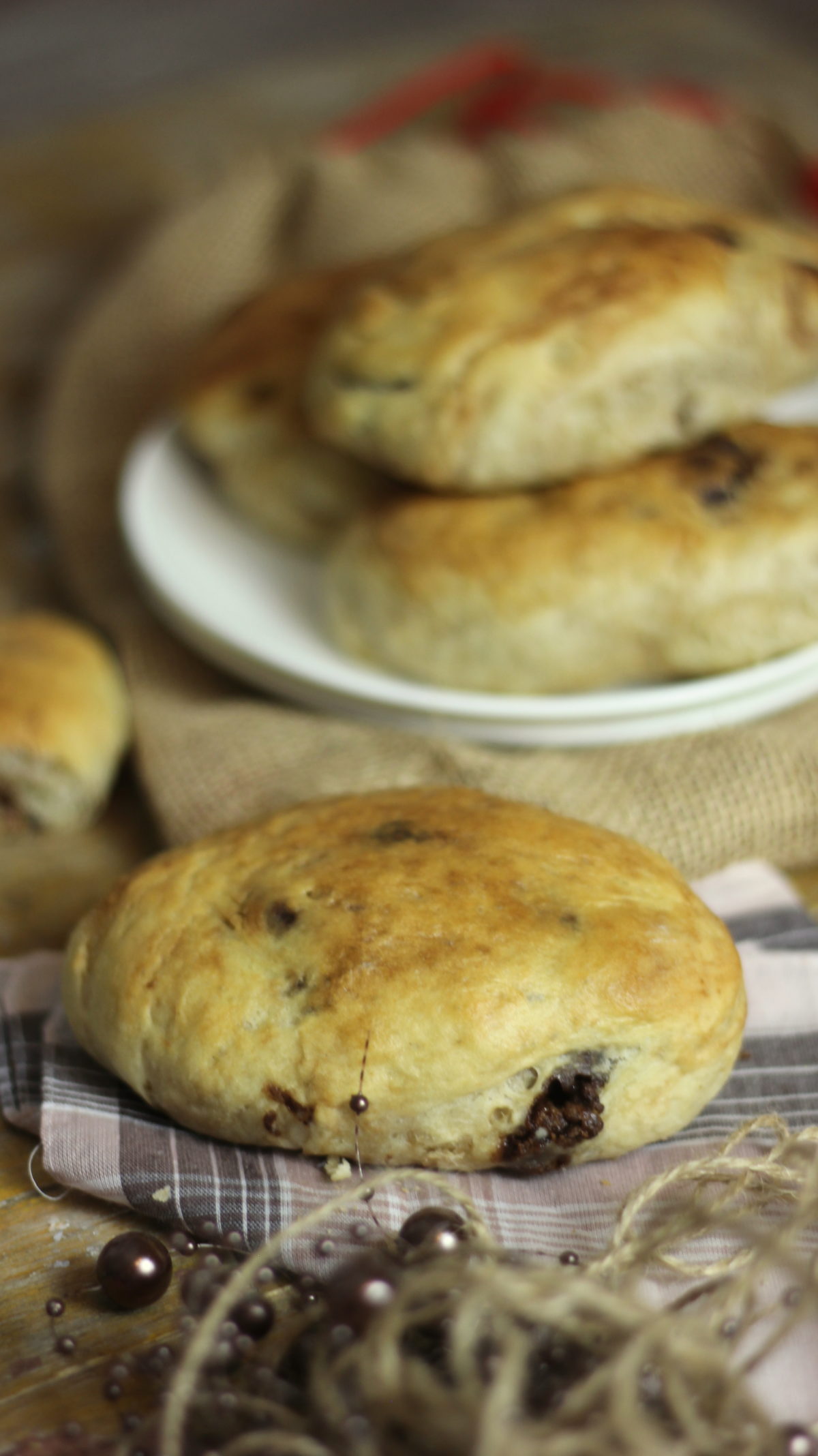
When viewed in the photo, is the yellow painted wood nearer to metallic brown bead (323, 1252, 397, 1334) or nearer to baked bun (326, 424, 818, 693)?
metallic brown bead (323, 1252, 397, 1334)

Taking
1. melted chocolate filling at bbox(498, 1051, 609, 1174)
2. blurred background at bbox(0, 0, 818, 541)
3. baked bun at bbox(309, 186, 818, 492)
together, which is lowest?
melted chocolate filling at bbox(498, 1051, 609, 1174)

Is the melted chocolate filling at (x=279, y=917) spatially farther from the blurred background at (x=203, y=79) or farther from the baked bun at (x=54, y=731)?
the blurred background at (x=203, y=79)

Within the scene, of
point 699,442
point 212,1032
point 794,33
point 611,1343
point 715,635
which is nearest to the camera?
point 611,1343

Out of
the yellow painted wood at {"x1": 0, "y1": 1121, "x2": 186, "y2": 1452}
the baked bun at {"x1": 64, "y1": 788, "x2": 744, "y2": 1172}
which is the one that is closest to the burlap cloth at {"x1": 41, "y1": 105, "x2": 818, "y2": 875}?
the baked bun at {"x1": 64, "y1": 788, "x2": 744, "y2": 1172}

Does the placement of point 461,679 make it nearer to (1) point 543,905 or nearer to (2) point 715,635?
(2) point 715,635

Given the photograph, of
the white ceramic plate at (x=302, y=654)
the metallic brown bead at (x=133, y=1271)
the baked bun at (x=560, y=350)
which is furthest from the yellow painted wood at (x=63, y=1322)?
the baked bun at (x=560, y=350)

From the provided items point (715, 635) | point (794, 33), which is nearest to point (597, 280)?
point (715, 635)
